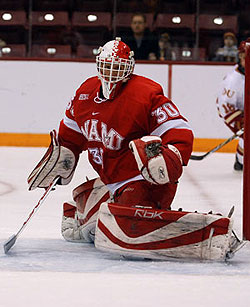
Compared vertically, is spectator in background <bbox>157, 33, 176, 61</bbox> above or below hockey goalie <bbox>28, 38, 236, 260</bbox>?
above

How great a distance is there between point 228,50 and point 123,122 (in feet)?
15.9

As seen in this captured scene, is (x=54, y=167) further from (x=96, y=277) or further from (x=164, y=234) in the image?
(x=96, y=277)

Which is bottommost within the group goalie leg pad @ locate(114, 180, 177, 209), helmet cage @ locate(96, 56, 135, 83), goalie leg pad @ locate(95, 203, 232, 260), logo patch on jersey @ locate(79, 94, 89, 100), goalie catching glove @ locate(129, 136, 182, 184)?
goalie leg pad @ locate(95, 203, 232, 260)

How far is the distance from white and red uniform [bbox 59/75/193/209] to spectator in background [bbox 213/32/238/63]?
4535 mm

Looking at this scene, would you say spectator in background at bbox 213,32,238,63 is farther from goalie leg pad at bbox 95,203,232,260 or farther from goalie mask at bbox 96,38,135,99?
goalie leg pad at bbox 95,203,232,260

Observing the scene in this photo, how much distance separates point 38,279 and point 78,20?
18.2 ft

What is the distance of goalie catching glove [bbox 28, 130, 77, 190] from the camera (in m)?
2.80

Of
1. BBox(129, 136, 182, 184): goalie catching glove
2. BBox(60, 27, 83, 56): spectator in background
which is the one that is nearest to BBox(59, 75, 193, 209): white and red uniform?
BBox(129, 136, 182, 184): goalie catching glove

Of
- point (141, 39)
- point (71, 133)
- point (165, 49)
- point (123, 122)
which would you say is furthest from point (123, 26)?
point (123, 122)

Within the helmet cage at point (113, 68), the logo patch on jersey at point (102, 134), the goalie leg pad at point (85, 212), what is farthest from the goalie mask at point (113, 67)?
the goalie leg pad at point (85, 212)

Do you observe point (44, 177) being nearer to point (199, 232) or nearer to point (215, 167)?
point (199, 232)

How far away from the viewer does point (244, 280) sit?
2.23 m

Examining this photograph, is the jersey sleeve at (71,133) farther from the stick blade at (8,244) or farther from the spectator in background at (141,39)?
the spectator in background at (141,39)

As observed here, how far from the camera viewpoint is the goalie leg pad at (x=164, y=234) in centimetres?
241
